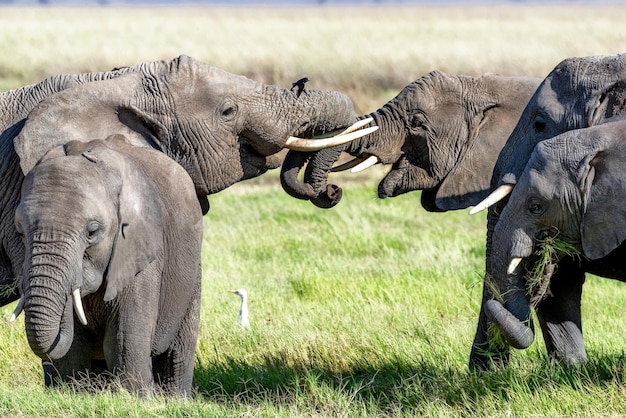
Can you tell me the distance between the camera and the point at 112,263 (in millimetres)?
6102

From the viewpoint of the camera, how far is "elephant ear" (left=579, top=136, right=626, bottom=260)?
20.4 feet

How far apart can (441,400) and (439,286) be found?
129 inches

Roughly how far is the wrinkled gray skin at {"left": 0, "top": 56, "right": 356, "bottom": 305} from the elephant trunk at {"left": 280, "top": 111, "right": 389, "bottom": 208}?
34 cm

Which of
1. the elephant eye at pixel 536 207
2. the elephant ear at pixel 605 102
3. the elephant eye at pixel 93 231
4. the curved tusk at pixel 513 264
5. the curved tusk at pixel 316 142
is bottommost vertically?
the curved tusk at pixel 513 264

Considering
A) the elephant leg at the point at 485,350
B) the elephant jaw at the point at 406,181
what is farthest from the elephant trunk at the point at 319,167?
the elephant leg at the point at 485,350

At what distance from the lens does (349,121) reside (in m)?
8.14

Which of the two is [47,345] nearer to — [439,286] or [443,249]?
[439,286]

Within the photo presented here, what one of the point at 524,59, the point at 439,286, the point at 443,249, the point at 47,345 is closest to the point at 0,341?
the point at 47,345

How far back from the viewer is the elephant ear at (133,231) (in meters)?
6.13

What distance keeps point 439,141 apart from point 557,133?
5.17ft

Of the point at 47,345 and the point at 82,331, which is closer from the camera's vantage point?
the point at 47,345

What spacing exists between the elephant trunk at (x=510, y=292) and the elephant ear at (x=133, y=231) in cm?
178

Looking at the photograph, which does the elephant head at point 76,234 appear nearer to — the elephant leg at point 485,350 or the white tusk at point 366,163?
the elephant leg at point 485,350

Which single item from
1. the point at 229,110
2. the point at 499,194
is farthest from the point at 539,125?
the point at 229,110
